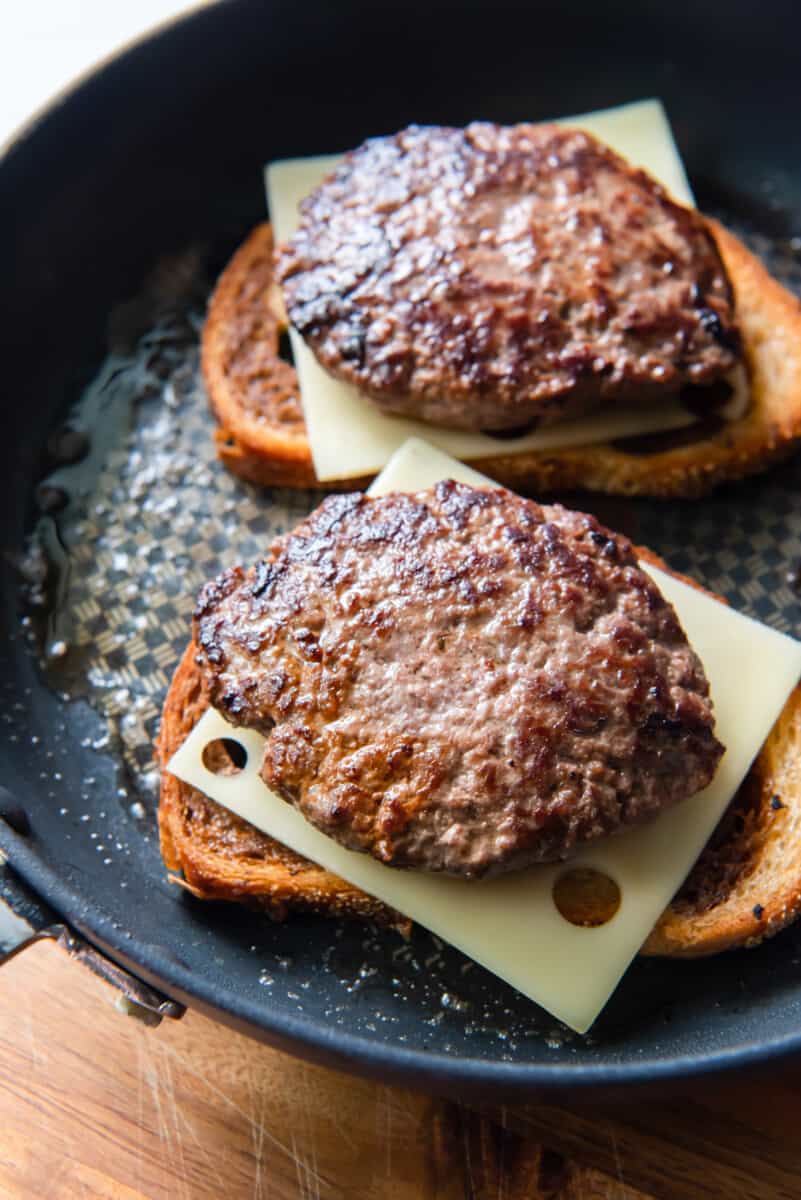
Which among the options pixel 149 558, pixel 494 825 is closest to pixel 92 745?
pixel 149 558

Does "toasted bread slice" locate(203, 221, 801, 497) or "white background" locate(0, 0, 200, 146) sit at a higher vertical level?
"white background" locate(0, 0, 200, 146)

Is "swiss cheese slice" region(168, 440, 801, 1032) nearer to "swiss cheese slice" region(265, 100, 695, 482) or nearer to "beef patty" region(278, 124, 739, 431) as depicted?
"swiss cheese slice" region(265, 100, 695, 482)

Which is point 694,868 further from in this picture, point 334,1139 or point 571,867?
point 334,1139

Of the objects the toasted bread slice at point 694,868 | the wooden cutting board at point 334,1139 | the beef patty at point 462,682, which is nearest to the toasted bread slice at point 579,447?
the beef patty at point 462,682

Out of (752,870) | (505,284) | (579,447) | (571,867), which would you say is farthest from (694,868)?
(505,284)

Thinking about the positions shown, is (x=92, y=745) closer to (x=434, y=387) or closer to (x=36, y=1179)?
(x=36, y=1179)

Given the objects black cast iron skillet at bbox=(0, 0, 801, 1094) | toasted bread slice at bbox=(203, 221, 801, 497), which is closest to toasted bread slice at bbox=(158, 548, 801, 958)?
black cast iron skillet at bbox=(0, 0, 801, 1094)
